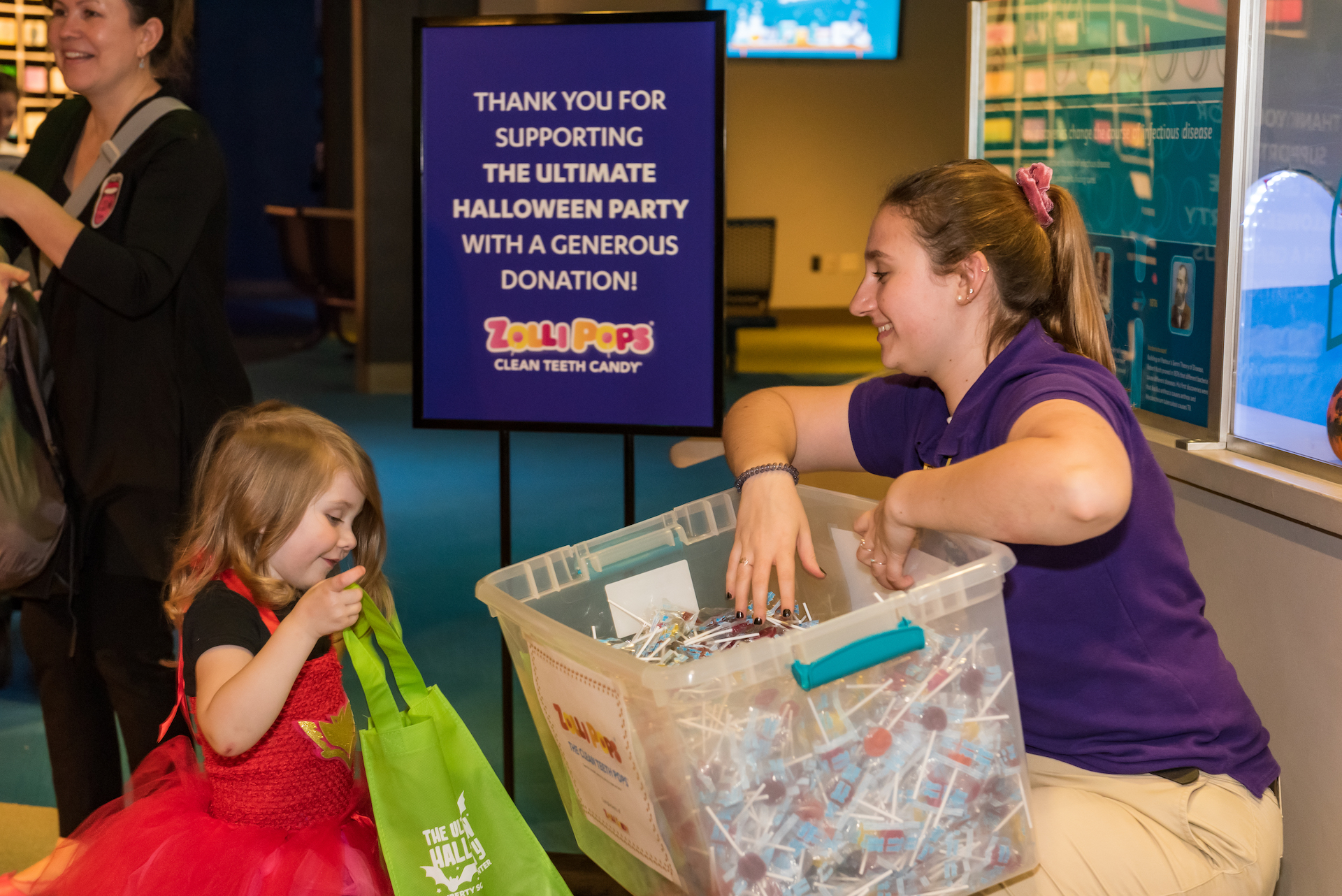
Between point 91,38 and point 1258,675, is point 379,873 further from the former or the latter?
point 91,38

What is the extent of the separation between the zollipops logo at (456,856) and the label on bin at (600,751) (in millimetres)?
300

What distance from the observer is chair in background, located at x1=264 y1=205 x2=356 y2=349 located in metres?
8.40

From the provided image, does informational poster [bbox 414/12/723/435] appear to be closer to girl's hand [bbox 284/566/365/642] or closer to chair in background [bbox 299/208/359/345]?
girl's hand [bbox 284/566/365/642]

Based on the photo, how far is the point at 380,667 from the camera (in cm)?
149

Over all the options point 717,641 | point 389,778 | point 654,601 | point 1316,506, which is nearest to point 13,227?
point 389,778

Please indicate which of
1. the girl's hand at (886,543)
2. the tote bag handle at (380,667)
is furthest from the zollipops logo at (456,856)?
the girl's hand at (886,543)

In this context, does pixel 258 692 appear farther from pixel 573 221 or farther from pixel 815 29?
pixel 815 29

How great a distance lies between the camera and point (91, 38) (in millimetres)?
2018

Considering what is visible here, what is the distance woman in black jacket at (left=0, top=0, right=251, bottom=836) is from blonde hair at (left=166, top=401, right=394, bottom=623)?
17.5 inches

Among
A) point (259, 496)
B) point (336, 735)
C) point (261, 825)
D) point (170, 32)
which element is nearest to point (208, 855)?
point (261, 825)

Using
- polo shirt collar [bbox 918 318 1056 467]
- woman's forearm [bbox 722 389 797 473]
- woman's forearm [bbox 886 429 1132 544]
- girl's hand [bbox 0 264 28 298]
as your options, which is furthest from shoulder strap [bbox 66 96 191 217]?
woman's forearm [bbox 886 429 1132 544]

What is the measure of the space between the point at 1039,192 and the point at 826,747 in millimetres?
766

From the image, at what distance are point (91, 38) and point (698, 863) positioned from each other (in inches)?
68.8

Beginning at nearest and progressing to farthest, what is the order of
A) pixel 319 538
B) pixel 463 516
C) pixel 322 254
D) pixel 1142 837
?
pixel 1142 837 → pixel 319 538 → pixel 463 516 → pixel 322 254
